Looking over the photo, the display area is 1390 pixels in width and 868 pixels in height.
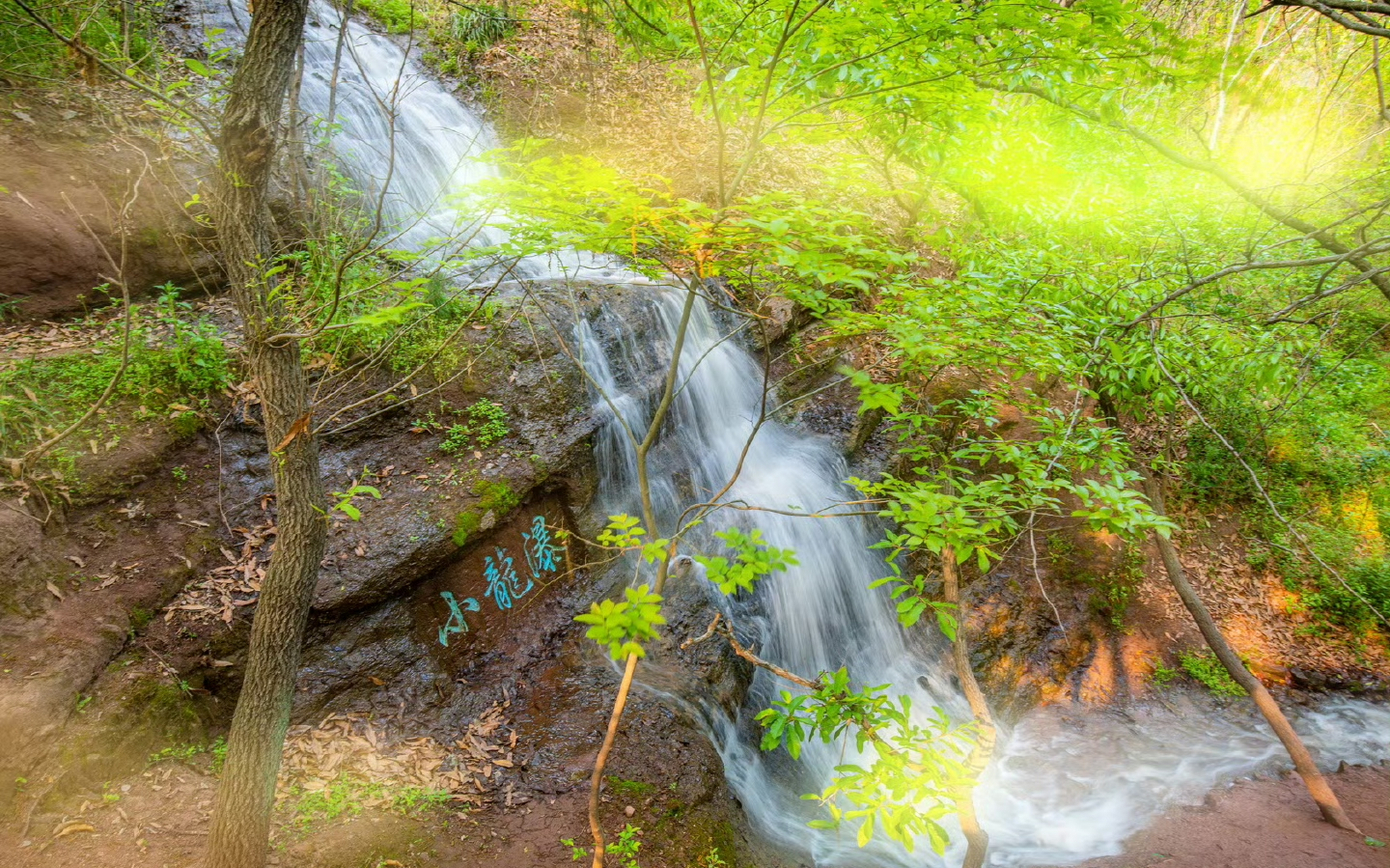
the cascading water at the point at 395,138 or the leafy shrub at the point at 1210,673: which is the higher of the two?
the cascading water at the point at 395,138

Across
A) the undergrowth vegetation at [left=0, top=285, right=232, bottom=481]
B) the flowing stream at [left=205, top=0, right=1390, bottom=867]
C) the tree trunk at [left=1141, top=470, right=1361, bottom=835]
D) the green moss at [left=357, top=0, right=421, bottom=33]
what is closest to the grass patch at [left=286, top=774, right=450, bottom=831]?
the flowing stream at [left=205, top=0, right=1390, bottom=867]

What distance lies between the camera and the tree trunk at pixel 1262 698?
563 cm

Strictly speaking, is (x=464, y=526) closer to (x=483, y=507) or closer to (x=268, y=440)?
(x=483, y=507)

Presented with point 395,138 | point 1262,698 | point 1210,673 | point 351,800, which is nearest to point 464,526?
point 351,800

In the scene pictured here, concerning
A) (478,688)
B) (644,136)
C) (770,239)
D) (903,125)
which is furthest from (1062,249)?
(644,136)

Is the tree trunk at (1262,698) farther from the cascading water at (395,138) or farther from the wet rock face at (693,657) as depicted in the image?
the cascading water at (395,138)

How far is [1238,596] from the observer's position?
8477 mm

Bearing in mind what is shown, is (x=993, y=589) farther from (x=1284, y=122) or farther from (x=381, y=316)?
(x=381, y=316)

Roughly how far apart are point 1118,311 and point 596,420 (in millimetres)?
4672

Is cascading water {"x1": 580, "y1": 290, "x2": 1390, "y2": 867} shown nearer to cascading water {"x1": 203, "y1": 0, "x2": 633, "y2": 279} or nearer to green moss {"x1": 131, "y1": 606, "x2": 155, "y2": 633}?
cascading water {"x1": 203, "y1": 0, "x2": 633, "y2": 279}

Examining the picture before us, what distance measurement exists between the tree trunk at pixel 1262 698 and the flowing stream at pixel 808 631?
2.66 feet

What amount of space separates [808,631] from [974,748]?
352 cm

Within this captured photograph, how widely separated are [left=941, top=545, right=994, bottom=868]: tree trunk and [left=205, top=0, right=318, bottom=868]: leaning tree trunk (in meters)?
3.16

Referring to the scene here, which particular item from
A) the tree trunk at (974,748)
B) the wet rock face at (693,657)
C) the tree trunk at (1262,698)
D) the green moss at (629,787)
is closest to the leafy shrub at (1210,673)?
the tree trunk at (1262,698)
